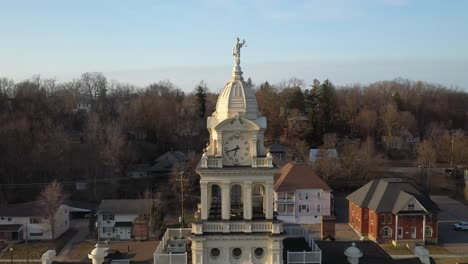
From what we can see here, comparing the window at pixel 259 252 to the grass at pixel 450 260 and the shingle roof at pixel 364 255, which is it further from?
the grass at pixel 450 260

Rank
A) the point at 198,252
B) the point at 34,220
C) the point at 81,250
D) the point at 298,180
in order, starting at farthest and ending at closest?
the point at 298,180
the point at 34,220
the point at 81,250
the point at 198,252

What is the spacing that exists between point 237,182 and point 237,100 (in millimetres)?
3159

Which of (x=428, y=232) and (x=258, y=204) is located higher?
(x=258, y=204)

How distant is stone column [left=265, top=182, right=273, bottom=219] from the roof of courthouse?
31442mm

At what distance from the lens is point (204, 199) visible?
18.6 metres

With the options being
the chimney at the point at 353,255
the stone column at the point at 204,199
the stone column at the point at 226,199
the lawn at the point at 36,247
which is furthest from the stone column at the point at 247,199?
the lawn at the point at 36,247

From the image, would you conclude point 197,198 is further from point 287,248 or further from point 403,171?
point 287,248

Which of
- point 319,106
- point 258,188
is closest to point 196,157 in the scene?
point 319,106

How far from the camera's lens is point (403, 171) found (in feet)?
244

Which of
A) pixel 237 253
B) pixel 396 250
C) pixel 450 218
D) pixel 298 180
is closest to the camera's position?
pixel 237 253

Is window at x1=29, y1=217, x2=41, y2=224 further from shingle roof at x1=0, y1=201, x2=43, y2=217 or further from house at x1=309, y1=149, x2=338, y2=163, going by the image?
house at x1=309, y1=149, x2=338, y2=163

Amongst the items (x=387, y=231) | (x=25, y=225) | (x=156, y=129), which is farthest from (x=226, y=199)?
(x=156, y=129)

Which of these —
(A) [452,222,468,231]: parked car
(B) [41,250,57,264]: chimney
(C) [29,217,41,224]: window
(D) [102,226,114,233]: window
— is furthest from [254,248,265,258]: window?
(A) [452,222,468,231]: parked car

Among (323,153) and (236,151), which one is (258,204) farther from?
(323,153)
